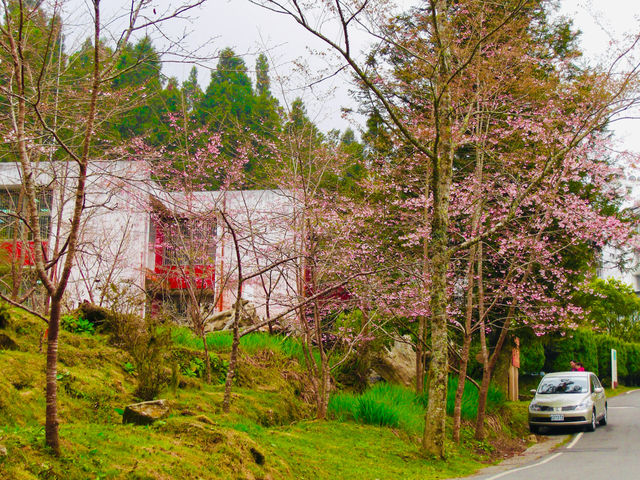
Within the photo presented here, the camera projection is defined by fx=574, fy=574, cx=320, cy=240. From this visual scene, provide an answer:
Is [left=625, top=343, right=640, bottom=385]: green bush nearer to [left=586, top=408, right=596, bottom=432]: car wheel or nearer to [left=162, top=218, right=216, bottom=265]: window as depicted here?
[left=586, top=408, right=596, bottom=432]: car wheel

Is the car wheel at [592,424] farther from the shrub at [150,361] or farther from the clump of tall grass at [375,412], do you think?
the shrub at [150,361]

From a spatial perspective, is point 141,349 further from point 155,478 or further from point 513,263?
point 513,263

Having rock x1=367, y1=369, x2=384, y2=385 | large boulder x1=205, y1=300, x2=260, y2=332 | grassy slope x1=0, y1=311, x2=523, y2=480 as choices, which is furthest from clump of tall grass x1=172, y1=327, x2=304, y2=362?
rock x1=367, y1=369, x2=384, y2=385

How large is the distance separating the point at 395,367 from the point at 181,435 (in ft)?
35.8

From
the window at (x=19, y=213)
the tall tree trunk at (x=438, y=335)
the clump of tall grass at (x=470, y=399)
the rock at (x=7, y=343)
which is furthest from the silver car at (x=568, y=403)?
the window at (x=19, y=213)

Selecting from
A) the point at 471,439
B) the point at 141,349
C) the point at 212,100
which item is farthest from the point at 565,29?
the point at 212,100

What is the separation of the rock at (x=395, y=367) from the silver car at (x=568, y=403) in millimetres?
3298

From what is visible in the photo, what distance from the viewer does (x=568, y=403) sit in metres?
14.7

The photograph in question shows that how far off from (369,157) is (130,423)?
1122cm

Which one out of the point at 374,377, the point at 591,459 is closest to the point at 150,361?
the point at 591,459

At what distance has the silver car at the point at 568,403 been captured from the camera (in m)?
14.5

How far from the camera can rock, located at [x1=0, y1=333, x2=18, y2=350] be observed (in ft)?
25.0

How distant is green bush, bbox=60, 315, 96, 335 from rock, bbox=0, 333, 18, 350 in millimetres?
1936

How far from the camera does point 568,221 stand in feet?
42.7
